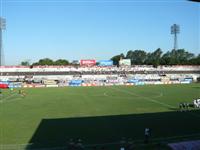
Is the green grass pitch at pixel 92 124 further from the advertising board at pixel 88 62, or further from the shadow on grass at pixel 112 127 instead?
the advertising board at pixel 88 62

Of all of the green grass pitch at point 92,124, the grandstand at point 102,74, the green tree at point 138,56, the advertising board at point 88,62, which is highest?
the green tree at point 138,56

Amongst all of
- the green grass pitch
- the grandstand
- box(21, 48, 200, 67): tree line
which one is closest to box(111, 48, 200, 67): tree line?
box(21, 48, 200, 67): tree line

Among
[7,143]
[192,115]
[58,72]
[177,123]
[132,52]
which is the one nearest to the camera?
[7,143]

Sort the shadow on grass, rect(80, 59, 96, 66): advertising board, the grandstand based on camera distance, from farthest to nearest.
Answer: rect(80, 59, 96, 66): advertising board
the grandstand
the shadow on grass

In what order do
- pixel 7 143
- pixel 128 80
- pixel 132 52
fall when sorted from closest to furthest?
pixel 7 143 → pixel 128 80 → pixel 132 52

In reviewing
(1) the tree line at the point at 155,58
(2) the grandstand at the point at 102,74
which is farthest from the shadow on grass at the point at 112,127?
(1) the tree line at the point at 155,58

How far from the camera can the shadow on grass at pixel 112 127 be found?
1958 cm

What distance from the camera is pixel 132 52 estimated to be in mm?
183875

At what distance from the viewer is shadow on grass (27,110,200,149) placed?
19578 millimetres

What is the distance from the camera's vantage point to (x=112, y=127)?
898 inches

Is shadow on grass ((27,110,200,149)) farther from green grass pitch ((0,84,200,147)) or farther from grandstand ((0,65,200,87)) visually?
grandstand ((0,65,200,87))

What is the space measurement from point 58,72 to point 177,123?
6775 cm

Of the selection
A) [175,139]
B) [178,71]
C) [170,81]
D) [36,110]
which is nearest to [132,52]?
[178,71]

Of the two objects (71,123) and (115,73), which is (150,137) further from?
(115,73)
